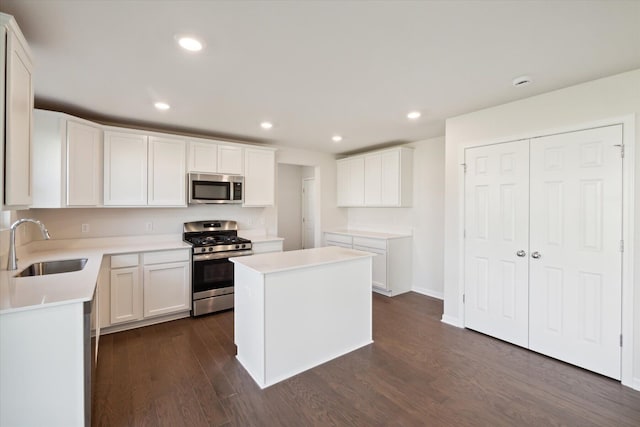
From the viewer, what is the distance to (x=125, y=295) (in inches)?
128

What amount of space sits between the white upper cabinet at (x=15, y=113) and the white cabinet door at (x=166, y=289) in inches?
71.4

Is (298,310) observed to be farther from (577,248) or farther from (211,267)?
(577,248)

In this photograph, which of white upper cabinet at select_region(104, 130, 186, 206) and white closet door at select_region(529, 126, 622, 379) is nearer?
white closet door at select_region(529, 126, 622, 379)

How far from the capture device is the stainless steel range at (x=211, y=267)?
3668 mm

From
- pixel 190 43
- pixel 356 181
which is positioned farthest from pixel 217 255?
pixel 356 181

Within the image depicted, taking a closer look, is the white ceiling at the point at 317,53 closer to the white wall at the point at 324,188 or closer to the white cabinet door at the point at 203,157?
the white cabinet door at the point at 203,157

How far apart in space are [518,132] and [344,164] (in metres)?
3.12

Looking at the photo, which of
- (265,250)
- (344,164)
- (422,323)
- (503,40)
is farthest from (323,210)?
(503,40)

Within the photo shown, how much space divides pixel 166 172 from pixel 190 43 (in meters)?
2.27

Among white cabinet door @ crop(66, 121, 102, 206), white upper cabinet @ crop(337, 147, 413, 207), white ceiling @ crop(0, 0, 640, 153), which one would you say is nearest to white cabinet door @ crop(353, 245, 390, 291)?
white upper cabinet @ crop(337, 147, 413, 207)

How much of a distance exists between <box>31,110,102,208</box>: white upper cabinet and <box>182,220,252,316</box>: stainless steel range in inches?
49.6

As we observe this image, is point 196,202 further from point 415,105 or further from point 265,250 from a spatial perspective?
point 415,105

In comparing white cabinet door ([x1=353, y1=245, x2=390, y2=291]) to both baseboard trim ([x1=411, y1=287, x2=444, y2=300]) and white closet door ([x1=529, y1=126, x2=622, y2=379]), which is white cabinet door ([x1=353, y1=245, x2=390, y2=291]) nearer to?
baseboard trim ([x1=411, y1=287, x2=444, y2=300])

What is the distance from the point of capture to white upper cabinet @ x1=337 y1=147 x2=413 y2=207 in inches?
183
